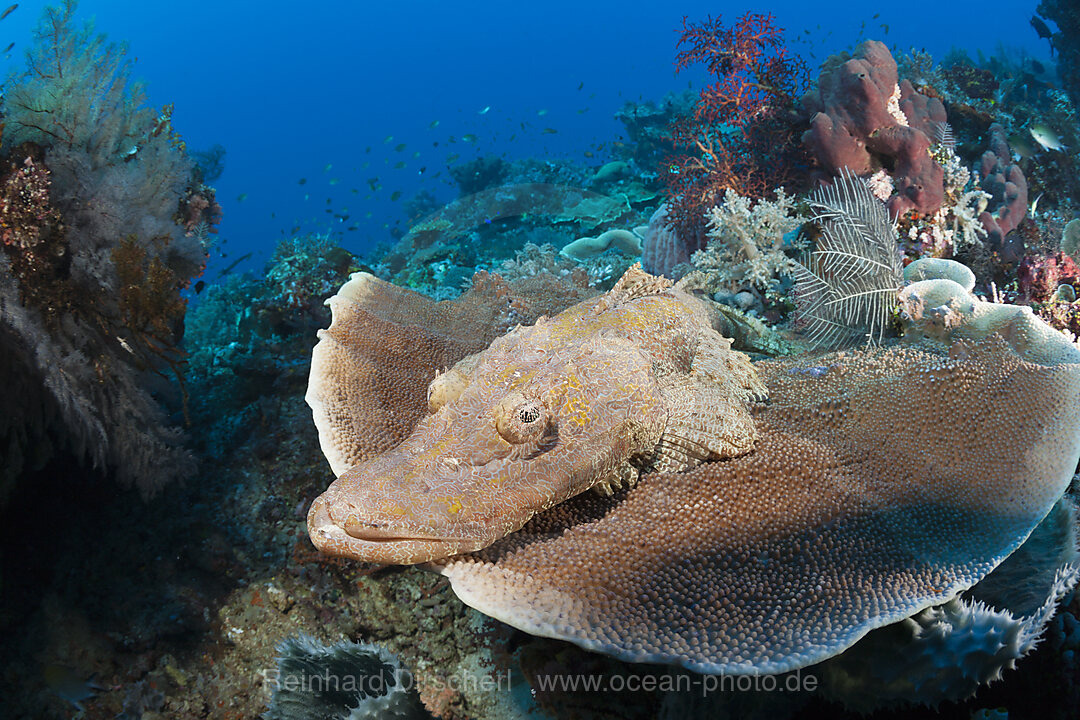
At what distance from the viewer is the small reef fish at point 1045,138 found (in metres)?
7.93

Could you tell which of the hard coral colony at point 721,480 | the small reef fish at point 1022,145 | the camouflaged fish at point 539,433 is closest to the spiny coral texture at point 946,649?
the hard coral colony at point 721,480

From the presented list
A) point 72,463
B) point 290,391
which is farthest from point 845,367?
point 72,463

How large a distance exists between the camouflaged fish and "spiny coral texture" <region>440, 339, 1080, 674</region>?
169 mm

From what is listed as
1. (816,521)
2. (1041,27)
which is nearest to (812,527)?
(816,521)

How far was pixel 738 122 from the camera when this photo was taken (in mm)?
6035

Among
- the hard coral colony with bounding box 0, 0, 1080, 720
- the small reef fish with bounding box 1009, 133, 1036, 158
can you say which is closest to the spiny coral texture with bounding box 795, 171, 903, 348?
the hard coral colony with bounding box 0, 0, 1080, 720

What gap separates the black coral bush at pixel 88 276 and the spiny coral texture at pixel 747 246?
4660mm

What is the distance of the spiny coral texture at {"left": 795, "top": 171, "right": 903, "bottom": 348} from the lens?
396 cm

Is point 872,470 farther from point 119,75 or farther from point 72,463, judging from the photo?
point 119,75

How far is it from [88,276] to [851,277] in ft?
18.8

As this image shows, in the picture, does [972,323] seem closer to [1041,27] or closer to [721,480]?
[721,480]

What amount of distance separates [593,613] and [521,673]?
1345mm

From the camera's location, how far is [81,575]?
4.02 metres

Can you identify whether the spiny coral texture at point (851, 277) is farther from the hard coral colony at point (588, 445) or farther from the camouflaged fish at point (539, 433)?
the camouflaged fish at point (539, 433)
